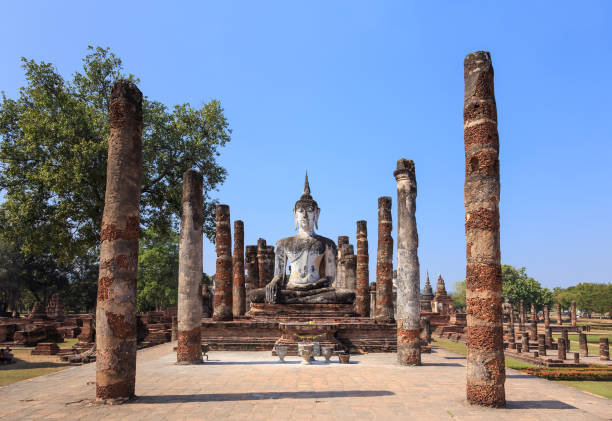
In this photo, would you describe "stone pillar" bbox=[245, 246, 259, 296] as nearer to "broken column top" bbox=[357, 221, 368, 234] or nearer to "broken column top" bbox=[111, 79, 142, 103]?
"broken column top" bbox=[357, 221, 368, 234]

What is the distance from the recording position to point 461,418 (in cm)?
717

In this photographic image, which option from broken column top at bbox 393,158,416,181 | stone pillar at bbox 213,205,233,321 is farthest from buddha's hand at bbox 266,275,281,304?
broken column top at bbox 393,158,416,181

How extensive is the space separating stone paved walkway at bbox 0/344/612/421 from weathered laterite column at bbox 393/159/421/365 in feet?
2.28

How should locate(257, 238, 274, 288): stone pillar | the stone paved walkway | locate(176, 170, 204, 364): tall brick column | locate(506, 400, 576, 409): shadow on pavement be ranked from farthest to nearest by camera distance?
locate(257, 238, 274, 288): stone pillar < locate(176, 170, 204, 364): tall brick column < locate(506, 400, 576, 409): shadow on pavement < the stone paved walkway

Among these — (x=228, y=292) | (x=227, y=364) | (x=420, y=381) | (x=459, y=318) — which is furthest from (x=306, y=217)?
(x=459, y=318)

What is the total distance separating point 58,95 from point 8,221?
4.66 meters

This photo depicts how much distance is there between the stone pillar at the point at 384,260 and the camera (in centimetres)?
1698

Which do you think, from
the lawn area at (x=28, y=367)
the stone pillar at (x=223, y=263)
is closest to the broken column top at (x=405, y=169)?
the stone pillar at (x=223, y=263)

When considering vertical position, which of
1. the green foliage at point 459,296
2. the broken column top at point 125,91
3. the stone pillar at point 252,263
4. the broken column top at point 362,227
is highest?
the broken column top at point 125,91

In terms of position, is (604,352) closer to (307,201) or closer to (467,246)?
(307,201)

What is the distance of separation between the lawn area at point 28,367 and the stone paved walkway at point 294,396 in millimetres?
1603

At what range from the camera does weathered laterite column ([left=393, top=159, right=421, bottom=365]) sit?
13.0m

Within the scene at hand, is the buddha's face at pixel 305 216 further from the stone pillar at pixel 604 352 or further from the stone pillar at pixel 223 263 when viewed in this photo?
the stone pillar at pixel 604 352

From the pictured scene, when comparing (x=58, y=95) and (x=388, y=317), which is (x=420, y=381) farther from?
(x=58, y=95)
